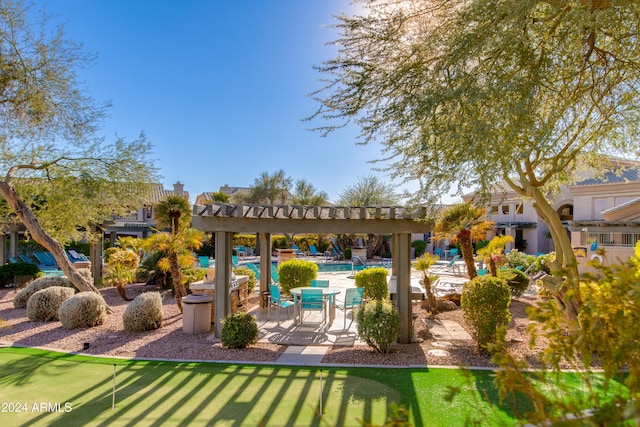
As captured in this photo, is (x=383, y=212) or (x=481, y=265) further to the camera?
(x=481, y=265)

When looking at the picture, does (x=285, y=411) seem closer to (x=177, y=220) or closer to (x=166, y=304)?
(x=166, y=304)

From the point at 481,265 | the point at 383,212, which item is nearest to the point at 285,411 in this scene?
the point at 383,212

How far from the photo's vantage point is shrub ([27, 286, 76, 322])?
1091cm

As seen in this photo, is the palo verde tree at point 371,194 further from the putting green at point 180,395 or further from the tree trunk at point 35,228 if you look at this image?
the putting green at point 180,395

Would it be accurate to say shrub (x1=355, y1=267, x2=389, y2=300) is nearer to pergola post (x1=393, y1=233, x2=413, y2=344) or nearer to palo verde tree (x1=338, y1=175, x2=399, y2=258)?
pergola post (x1=393, y1=233, x2=413, y2=344)

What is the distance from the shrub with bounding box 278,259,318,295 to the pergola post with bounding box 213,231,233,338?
4997 mm

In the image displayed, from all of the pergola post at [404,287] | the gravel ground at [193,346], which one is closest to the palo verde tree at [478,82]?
the pergola post at [404,287]

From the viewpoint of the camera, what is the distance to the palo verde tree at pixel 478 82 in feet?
19.9

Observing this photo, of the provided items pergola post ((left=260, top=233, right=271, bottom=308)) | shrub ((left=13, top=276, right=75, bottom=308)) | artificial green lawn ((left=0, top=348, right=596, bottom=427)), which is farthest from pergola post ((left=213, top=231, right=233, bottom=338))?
shrub ((left=13, top=276, right=75, bottom=308))

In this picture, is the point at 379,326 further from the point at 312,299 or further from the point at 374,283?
the point at 374,283

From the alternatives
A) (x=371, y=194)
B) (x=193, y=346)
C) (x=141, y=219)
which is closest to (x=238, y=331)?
(x=193, y=346)

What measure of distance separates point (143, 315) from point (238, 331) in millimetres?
3043

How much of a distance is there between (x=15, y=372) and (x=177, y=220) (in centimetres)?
818

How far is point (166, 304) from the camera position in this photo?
13398 millimetres
